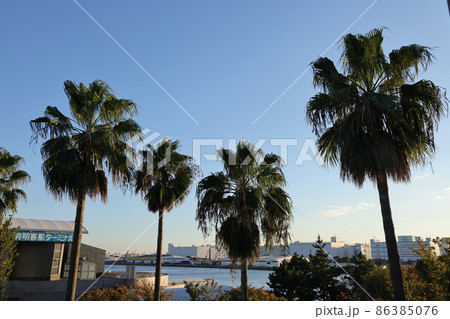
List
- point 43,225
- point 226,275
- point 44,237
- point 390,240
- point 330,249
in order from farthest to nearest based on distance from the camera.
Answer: point 330,249 → point 226,275 → point 43,225 → point 44,237 → point 390,240

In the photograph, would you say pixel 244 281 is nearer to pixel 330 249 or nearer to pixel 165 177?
pixel 165 177

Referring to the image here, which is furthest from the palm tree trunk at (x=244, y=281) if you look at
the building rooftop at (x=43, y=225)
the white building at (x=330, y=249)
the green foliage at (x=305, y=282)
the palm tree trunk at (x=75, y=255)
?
the white building at (x=330, y=249)

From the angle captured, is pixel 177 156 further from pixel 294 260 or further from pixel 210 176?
pixel 294 260

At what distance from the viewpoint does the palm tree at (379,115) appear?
8.59 meters

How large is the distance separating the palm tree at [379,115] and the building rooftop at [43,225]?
22623mm

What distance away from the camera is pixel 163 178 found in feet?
50.8

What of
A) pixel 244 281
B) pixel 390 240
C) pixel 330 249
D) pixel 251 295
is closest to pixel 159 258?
pixel 244 281

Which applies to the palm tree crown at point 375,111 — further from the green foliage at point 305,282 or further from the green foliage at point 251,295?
the green foliage at point 305,282

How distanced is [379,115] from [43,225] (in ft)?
93.6

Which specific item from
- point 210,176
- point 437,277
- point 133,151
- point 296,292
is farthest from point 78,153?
point 296,292

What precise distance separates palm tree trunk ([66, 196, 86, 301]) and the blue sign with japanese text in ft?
53.6

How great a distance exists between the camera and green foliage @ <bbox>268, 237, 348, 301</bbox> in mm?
25781

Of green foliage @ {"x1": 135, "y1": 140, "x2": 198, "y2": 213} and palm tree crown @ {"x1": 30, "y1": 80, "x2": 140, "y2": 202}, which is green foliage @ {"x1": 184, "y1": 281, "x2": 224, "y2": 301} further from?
palm tree crown @ {"x1": 30, "y1": 80, "x2": 140, "y2": 202}
